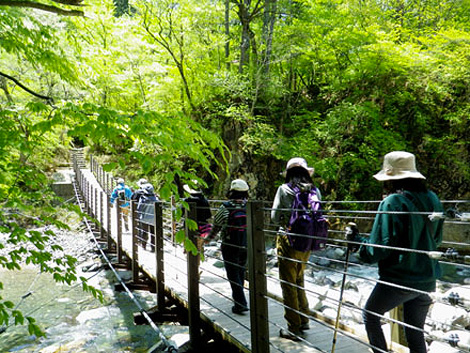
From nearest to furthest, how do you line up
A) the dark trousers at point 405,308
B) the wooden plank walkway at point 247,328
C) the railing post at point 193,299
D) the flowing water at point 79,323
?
the dark trousers at point 405,308 → the wooden plank walkway at point 247,328 → the railing post at point 193,299 → the flowing water at point 79,323

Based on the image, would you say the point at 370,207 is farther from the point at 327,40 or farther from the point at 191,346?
the point at 191,346

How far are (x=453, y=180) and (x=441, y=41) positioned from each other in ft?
14.3

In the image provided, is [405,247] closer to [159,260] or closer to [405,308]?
[405,308]

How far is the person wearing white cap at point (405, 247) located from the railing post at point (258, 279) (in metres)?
0.68

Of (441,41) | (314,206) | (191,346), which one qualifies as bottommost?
(191,346)

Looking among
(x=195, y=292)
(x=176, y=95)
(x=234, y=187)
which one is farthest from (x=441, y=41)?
(x=195, y=292)

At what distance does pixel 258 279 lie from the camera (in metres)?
2.54

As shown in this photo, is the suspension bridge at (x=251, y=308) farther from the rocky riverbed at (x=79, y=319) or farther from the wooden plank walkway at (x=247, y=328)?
the rocky riverbed at (x=79, y=319)

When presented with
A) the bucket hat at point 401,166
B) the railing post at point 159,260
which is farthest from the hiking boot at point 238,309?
the bucket hat at point 401,166

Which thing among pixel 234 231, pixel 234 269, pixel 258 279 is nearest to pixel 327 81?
pixel 234 231

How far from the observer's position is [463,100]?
11.8 metres

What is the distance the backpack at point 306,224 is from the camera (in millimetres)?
3064

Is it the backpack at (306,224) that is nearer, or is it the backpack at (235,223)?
the backpack at (306,224)

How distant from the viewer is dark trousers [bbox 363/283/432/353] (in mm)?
2166
